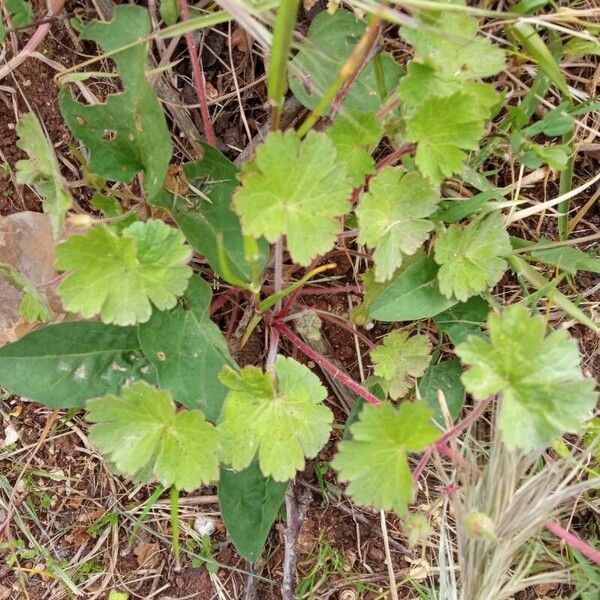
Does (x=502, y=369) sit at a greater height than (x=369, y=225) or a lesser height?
lesser

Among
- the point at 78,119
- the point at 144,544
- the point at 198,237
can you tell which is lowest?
the point at 144,544

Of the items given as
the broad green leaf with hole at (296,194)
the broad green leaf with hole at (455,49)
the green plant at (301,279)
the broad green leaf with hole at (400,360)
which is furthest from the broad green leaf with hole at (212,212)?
the broad green leaf with hole at (455,49)

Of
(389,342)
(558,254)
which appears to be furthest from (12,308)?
(558,254)

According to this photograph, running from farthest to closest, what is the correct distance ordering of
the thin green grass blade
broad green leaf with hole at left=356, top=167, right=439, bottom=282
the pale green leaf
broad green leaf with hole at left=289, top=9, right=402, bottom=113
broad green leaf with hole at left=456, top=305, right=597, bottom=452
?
broad green leaf with hole at left=289, top=9, right=402, bottom=113
broad green leaf with hole at left=356, top=167, right=439, bottom=282
the pale green leaf
broad green leaf with hole at left=456, top=305, right=597, bottom=452
the thin green grass blade

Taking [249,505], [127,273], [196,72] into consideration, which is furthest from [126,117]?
[249,505]

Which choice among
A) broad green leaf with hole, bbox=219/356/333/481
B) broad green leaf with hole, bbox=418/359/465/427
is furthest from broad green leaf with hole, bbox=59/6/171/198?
broad green leaf with hole, bbox=418/359/465/427

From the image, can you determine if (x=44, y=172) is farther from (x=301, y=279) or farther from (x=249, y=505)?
(x=249, y=505)

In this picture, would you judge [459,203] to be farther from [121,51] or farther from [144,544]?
[144,544]

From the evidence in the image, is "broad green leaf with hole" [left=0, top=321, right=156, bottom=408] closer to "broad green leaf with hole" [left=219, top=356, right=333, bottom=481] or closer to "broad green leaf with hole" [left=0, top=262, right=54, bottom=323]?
"broad green leaf with hole" [left=0, top=262, right=54, bottom=323]
